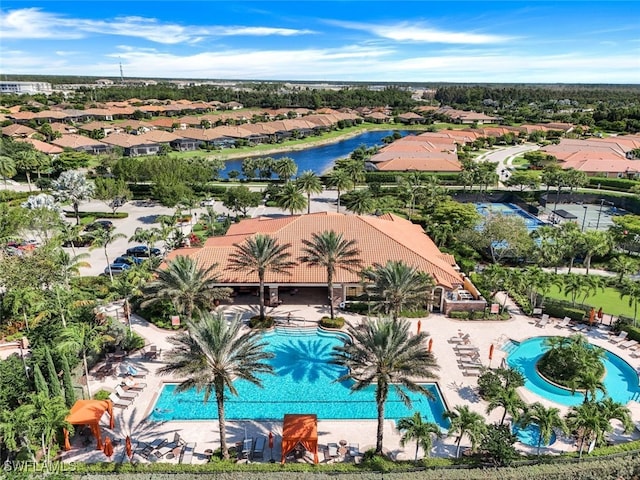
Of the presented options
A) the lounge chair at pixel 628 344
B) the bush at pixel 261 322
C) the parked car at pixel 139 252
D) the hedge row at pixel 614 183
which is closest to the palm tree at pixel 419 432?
the bush at pixel 261 322

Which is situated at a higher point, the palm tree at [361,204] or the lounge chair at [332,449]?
the palm tree at [361,204]

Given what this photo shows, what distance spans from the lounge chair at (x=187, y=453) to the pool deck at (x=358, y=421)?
0.22 metres

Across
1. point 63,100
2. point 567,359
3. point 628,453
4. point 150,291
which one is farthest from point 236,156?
point 63,100

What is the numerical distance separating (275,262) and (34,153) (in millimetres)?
61020

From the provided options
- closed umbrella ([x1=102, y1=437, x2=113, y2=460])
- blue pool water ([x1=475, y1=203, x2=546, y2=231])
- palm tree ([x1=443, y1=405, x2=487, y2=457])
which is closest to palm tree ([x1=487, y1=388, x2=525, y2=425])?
palm tree ([x1=443, y1=405, x2=487, y2=457])

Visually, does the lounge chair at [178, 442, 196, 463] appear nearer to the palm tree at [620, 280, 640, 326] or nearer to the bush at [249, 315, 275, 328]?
the bush at [249, 315, 275, 328]

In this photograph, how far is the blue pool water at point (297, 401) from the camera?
25828 millimetres

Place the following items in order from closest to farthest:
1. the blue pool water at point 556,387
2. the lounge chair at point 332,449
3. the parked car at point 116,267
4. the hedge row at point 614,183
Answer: the lounge chair at point 332,449 → the blue pool water at point 556,387 → the parked car at point 116,267 → the hedge row at point 614,183

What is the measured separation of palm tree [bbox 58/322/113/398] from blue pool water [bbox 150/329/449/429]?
4665 millimetres

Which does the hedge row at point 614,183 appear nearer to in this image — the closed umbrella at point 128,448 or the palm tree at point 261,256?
the palm tree at point 261,256

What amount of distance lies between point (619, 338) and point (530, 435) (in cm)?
1402

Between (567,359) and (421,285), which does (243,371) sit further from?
(567,359)

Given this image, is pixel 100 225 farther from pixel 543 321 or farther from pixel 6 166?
pixel 543 321

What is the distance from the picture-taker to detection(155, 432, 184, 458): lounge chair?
22.5 meters
